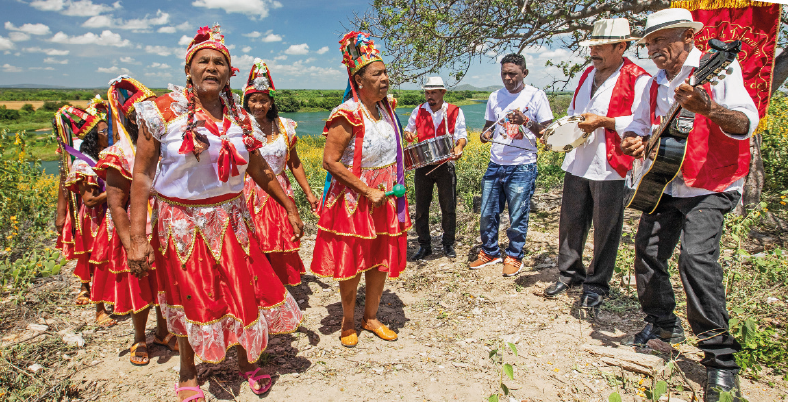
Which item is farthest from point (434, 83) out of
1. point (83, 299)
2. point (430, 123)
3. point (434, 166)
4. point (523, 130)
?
point (83, 299)

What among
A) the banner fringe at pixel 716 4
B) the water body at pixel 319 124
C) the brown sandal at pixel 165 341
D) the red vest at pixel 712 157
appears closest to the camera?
the red vest at pixel 712 157

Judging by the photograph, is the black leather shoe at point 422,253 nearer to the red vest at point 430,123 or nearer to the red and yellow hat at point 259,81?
the red vest at point 430,123

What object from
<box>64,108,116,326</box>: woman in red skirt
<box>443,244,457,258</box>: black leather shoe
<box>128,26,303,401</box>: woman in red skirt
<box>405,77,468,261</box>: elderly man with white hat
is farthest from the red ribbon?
<box>443,244,457,258</box>: black leather shoe

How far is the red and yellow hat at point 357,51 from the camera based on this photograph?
302 centimetres

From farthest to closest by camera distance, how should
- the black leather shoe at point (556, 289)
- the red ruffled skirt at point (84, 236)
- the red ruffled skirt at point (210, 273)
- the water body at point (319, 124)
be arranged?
the water body at point (319, 124) → the black leather shoe at point (556, 289) → the red ruffled skirt at point (84, 236) → the red ruffled skirt at point (210, 273)

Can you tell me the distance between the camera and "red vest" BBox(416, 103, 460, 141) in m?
5.32

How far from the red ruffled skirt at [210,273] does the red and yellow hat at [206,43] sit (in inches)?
31.8

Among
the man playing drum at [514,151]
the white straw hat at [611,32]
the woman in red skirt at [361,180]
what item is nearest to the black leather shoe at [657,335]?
the man playing drum at [514,151]

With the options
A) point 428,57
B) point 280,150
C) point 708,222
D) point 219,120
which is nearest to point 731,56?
point 708,222

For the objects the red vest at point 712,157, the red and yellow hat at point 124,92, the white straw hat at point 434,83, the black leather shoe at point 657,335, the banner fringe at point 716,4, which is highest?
the banner fringe at point 716,4

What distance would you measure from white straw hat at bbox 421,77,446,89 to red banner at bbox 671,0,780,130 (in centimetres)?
250

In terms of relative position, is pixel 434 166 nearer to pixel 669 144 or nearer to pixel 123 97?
pixel 669 144

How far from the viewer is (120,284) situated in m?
3.09

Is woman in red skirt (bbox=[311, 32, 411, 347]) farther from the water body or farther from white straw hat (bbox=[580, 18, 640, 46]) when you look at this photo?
white straw hat (bbox=[580, 18, 640, 46])
